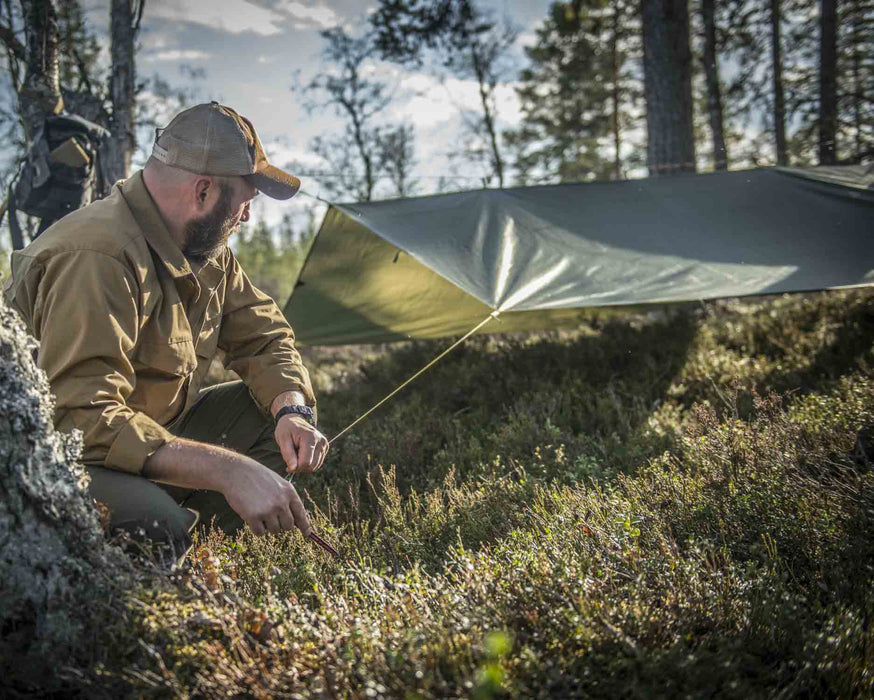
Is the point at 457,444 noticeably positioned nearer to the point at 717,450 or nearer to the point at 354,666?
the point at 717,450

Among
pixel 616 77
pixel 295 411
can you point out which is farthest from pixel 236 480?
pixel 616 77

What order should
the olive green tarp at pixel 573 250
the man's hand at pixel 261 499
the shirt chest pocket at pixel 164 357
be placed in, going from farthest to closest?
the olive green tarp at pixel 573 250 → the shirt chest pocket at pixel 164 357 → the man's hand at pixel 261 499

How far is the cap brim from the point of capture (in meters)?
2.74

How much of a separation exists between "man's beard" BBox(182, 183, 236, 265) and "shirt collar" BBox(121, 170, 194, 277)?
0.08 m

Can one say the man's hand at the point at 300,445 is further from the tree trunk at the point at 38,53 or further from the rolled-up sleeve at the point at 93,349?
the tree trunk at the point at 38,53

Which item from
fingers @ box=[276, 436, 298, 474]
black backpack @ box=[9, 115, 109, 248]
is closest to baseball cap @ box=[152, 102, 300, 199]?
fingers @ box=[276, 436, 298, 474]

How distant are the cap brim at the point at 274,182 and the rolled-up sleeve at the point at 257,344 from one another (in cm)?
42

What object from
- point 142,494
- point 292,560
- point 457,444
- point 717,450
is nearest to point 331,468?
point 457,444

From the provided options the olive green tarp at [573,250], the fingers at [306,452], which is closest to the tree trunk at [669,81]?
the olive green tarp at [573,250]

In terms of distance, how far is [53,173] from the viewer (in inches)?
156

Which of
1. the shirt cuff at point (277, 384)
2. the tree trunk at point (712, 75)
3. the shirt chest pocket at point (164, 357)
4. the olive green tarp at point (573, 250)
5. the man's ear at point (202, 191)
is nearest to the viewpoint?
the shirt chest pocket at point (164, 357)

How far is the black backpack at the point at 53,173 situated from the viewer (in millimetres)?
3939

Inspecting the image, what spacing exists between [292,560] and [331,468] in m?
1.51

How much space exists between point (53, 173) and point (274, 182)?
2.14 meters
